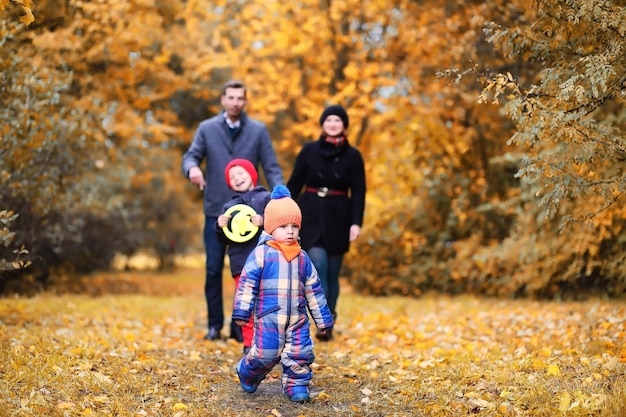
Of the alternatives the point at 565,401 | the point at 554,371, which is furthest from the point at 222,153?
the point at 565,401

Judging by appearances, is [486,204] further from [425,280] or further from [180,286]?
[180,286]

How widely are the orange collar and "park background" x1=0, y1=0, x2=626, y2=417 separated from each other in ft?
3.09

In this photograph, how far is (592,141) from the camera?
15.8ft

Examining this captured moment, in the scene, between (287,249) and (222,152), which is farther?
(222,152)

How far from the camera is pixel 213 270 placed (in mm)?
6672

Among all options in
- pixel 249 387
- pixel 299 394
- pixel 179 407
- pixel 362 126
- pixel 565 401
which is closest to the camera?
pixel 565 401

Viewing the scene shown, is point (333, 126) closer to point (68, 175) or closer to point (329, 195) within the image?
point (329, 195)

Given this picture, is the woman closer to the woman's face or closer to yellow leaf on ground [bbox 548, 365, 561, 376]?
the woman's face

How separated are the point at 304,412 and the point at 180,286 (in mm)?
12083

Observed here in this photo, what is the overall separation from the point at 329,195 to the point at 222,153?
110 centimetres

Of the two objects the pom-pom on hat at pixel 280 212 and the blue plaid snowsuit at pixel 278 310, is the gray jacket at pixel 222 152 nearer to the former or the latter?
the pom-pom on hat at pixel 280 212

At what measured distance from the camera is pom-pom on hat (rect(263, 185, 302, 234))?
4.38 meters

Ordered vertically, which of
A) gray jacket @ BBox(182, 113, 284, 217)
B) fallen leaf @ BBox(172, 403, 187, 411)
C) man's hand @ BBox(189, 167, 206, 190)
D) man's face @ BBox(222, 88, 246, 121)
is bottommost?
fallen leaf @ BBox(172, 403, 187, 411)

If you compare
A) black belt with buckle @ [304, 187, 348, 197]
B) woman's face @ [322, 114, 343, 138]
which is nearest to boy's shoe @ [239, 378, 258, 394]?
black belt with buckle @ [304, 187, 348, 197]
